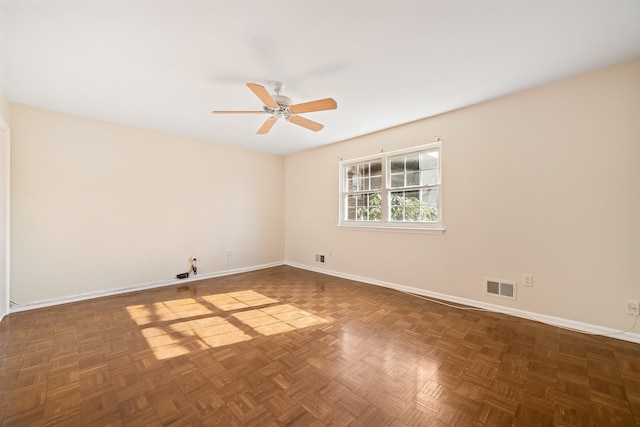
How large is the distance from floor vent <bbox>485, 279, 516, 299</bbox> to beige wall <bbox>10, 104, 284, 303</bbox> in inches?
163

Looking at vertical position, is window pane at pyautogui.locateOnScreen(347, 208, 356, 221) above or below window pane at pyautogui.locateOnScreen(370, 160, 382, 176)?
below

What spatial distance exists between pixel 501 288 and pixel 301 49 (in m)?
3.31

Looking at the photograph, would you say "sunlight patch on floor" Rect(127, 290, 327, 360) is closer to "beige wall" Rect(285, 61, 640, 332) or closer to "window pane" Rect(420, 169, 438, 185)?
"beige wall" Rect(285, 61, 640, 332)

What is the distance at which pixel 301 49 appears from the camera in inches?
83.7

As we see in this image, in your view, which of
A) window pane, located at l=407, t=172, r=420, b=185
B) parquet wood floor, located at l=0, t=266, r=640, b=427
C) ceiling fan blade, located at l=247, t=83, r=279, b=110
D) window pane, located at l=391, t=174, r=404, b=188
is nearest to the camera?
parquet wood floor, located at l=0, t=266, r=640, b=427

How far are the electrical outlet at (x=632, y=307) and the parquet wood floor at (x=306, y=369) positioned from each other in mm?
298

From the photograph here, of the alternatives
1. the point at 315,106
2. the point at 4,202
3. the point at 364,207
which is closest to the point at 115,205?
the point at 4,202

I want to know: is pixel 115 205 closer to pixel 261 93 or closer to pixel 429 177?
pixel 261 93

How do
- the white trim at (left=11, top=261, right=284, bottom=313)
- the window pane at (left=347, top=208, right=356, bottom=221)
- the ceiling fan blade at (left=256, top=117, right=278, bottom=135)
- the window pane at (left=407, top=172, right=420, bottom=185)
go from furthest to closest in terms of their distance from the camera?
the window pane at (left=347, top=208, right=356, bottom=221)
the window pane at (left=407, top=172, right=420, bottom=185)
the white trim at (left=11, top=261, right=284, bottom=313)
the ceiling fan blade at (left=256, top=117, right=278, bottom=135)

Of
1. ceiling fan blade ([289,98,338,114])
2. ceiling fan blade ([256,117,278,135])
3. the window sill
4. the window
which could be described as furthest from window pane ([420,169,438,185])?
ceiling fan blade ([256,117,278,135])

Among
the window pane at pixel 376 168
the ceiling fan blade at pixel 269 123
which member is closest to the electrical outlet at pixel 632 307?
the window pane at pixel 376 168

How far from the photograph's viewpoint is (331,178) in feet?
16.3

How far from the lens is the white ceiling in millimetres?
1727

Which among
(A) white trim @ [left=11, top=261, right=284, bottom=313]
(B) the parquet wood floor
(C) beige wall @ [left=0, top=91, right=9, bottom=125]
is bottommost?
(B) the parquet wood floor
